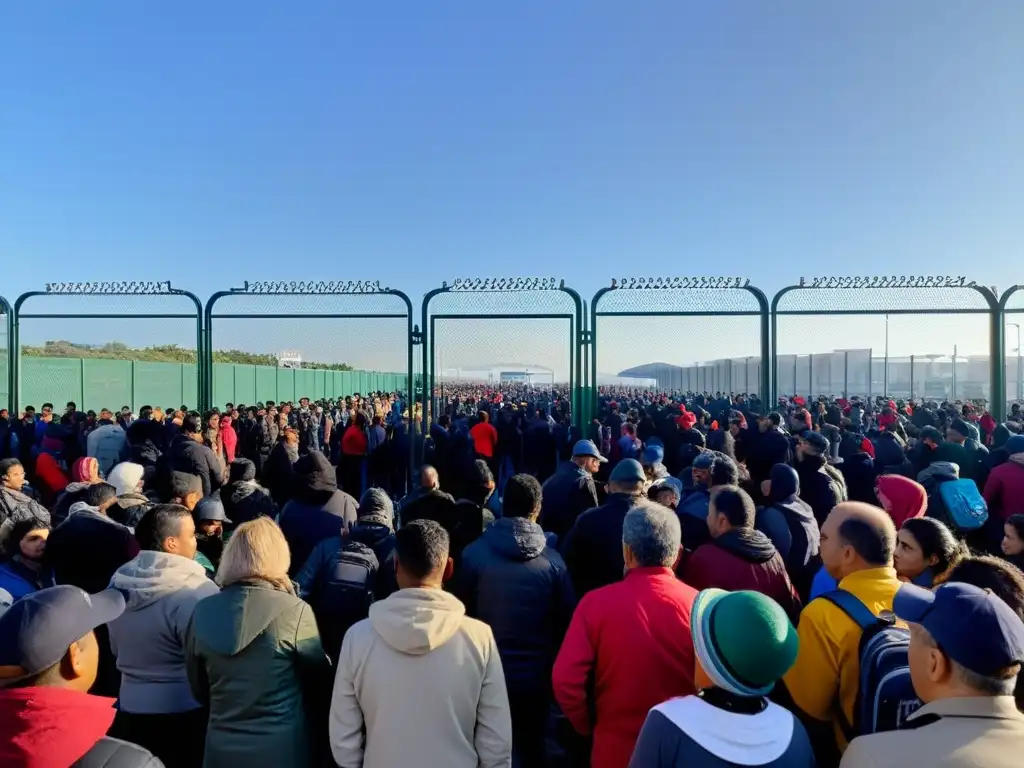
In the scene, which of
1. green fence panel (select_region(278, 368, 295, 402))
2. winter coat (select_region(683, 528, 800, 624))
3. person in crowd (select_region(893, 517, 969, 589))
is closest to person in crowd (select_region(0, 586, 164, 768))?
winter coat (select_region(683, 528, 800, 624))

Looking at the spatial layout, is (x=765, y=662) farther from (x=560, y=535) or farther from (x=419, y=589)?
(x=560, y=535)

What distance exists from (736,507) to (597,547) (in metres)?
1.03

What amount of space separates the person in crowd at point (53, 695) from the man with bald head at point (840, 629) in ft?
7.35

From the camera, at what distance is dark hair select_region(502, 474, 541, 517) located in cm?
371

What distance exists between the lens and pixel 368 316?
9.10m

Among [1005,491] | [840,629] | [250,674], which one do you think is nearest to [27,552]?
[250,674]

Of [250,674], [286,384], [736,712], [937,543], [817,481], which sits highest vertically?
[286,384]

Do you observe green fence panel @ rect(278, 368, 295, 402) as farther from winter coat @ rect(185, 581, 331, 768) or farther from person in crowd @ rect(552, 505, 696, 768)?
person in crowd @ rect(552, 505, 696, 768)

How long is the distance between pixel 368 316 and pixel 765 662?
8013 mm

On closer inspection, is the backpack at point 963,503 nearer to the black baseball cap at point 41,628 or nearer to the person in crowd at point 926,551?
the person in crowd at point 926,551

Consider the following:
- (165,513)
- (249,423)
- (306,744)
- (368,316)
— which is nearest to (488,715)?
(306,744)

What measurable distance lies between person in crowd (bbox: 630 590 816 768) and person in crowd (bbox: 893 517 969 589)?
1510 mm

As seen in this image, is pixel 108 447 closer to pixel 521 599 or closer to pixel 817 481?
pixel 521 599

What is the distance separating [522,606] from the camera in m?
3.32
